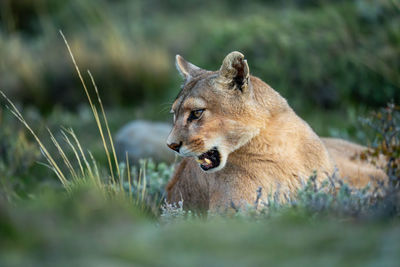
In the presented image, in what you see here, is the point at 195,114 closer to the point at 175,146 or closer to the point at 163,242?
the point at 175,146

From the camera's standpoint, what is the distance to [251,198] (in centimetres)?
431

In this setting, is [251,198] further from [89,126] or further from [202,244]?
[89,126]

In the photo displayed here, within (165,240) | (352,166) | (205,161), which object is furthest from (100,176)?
(165,240)

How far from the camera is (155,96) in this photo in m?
11.1

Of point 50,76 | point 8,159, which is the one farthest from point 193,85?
point 50,76

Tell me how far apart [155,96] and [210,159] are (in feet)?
22.6

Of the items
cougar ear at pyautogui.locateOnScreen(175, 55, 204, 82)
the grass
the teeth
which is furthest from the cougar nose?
the grass

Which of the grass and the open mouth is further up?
the open mouth

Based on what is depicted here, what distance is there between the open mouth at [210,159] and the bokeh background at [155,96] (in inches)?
23.4

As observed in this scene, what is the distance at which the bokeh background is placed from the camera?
7.87 ft

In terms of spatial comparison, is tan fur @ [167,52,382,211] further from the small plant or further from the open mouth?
the small plant

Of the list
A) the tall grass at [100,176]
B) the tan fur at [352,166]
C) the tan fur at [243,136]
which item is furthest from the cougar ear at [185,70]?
the tan fur at [352,166]

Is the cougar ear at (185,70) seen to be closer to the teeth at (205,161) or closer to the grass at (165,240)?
the teeth at (205,161)

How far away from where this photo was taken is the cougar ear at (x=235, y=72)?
13.9 ft
